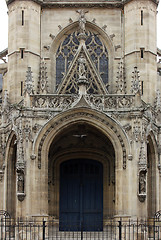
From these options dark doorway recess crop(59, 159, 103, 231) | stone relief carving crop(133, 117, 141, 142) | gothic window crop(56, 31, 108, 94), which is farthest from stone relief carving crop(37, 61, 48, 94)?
stone relief carving crop(133, 117, 141, 142)

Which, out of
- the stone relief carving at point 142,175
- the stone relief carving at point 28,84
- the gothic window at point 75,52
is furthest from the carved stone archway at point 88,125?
the gothic window at point 75,52

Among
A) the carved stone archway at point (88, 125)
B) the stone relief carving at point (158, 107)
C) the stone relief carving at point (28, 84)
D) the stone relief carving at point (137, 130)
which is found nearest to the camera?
the stone relief carving at point (137, 130)

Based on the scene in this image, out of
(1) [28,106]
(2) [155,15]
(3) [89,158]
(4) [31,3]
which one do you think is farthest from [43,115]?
(2) [155,15]

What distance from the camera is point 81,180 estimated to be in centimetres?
2828

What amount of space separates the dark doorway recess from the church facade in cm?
5

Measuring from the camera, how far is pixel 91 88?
2817 cm

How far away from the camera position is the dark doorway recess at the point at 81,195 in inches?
1099

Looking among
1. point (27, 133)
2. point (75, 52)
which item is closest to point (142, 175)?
point (27, 133)

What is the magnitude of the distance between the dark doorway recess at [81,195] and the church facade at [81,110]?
0.16 feet

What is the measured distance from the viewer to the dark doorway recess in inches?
1099

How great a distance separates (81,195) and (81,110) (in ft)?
16.2

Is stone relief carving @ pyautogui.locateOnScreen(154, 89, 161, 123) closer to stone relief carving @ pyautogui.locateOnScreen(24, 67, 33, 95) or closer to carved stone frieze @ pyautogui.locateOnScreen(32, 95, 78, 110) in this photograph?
carved stone frieze @ pyautogui.locateOnScreen(32, 95, 78, 110)

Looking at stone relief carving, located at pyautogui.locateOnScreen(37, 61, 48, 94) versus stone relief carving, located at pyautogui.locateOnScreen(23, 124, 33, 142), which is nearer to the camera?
stone relief carving, located at pyautogui.locateOnScreen(23, 124, 33, 142)

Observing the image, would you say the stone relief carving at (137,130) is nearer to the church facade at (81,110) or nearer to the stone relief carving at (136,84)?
the church facade at (81,110)
